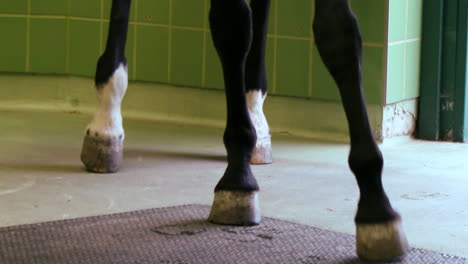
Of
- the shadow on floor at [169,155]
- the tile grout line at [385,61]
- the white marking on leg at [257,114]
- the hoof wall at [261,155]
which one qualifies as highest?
the tile grout line at [385,61]

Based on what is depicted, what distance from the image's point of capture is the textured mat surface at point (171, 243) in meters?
1.84

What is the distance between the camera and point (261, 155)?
304 cm

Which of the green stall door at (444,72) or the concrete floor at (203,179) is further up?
the green stall door at (444,72)

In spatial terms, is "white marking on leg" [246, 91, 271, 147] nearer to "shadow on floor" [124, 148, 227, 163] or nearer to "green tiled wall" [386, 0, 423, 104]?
"shadow on floor" [124, 148, 227, 163]

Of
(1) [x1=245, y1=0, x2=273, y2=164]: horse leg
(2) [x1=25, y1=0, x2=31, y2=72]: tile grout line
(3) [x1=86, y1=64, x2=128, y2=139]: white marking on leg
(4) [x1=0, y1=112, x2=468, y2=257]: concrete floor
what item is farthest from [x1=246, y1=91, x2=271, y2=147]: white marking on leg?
(2) [x1=25, y1=0, x2=31, y2=72]: tile grout line

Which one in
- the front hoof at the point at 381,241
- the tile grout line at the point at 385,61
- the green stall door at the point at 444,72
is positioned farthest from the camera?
the green stall door at the point at 444,72

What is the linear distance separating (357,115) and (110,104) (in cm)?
130

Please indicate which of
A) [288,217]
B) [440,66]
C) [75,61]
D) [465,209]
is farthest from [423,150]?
[75,61]

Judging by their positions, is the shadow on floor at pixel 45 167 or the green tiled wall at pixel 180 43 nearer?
the shadow on floor at pixel 45 167

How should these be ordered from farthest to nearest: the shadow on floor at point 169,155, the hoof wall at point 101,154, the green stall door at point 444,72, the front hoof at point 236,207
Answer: the green stall door at point 444,72
the shadow on floor at point 169,155
the hoof wall at point 101,154
the front hoof at point 236,207

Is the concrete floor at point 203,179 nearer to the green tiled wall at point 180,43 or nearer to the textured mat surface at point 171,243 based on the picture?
the textured mat surface at point 171,243

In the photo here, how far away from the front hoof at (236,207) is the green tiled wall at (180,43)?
1486 mm

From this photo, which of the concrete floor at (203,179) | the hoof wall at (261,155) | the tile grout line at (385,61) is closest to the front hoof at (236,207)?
the concrete floor at (203,179)

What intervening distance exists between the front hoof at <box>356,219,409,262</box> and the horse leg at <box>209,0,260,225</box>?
38 cm
